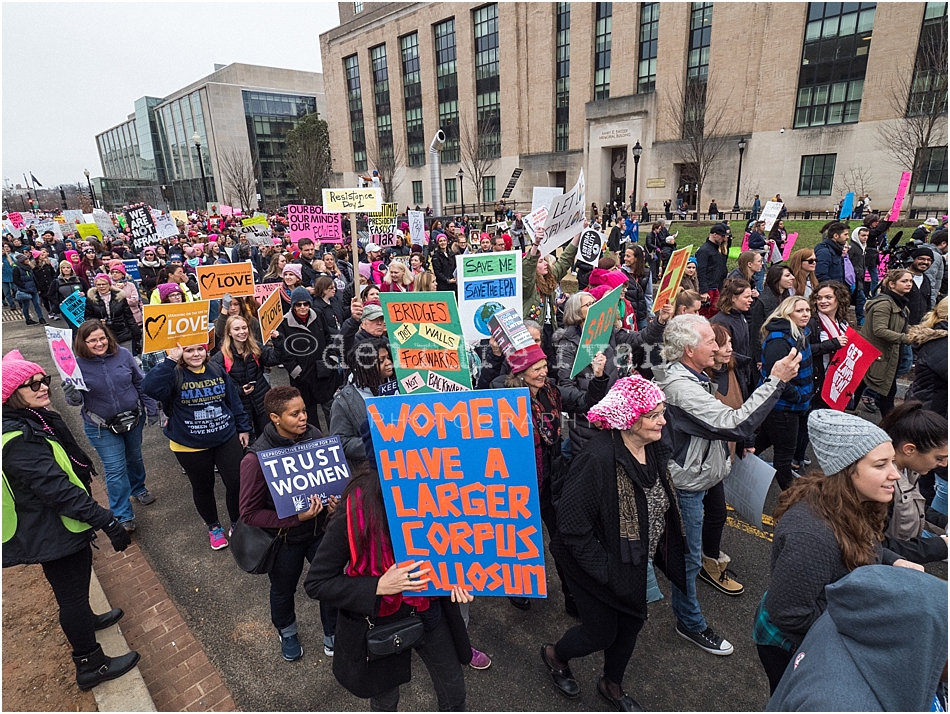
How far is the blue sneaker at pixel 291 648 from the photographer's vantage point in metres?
3.52

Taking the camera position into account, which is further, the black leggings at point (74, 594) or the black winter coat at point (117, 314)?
the black winter coat at point (117, 314)

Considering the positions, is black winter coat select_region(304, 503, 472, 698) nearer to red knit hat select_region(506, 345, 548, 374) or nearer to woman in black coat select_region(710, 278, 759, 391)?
red knit hat select_region(506, 345, 548, 374)

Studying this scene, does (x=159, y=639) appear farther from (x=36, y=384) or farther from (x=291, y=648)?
(x=36, y=384)

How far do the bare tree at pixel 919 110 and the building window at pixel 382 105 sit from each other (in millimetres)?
41814

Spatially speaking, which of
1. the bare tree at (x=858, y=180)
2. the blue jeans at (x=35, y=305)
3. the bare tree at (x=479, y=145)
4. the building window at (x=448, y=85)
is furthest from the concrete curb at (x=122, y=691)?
the building window at (x=448, y=85)

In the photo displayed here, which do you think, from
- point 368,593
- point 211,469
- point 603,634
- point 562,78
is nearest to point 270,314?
point 211,469

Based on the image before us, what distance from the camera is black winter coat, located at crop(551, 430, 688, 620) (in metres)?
2.67

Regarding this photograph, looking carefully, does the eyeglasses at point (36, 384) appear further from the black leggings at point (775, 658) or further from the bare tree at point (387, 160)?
the bare tree at point (387, 160)

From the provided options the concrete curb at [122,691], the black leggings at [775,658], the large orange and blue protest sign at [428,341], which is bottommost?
the concrete curb at [122,691]

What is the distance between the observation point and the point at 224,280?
23.2ft

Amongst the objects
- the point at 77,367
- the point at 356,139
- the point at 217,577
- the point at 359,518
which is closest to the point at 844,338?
the point at 359,518

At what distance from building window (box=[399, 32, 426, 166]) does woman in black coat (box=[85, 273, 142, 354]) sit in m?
48.6

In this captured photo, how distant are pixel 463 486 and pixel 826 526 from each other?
154 cm

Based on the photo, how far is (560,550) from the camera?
9.47ft
